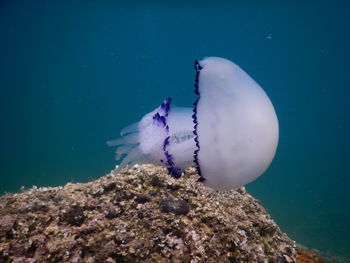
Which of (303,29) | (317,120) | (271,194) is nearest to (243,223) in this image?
(271,194)

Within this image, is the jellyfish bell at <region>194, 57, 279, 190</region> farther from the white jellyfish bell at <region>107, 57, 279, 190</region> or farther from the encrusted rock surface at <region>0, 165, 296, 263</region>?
the encrusted rock surface at <region>0, 165, 296, 263</region>

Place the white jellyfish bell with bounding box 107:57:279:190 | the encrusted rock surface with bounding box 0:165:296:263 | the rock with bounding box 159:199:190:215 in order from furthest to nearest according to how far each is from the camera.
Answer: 1. the rock with bounding box 159:199:190:215
2. the encrusted rock surface with bounding box 0:165:296:263
3. the white jellyfish bell with bounding box 107:57:279:190

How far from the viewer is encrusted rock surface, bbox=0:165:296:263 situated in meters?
2.93

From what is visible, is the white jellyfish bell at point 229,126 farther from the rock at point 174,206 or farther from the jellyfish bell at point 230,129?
the rock at point 174,206

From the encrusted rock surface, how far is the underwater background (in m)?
14.6

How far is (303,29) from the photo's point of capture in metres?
51.5

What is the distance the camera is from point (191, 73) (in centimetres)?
9112

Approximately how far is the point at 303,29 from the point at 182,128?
186 ft

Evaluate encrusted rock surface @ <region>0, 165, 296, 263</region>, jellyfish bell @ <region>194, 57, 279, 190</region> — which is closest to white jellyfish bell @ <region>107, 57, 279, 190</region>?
jellyfish bell @ <region>194, 57, 279, 190</region>

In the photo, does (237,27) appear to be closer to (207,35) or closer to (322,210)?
(207,35)

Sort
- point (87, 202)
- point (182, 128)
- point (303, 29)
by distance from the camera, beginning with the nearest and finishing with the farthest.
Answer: point (182, 128) < point (87, 202) < point (303, 29)

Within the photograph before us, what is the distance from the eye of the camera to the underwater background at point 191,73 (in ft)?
108

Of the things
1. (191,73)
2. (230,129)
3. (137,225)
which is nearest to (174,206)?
(137,225)

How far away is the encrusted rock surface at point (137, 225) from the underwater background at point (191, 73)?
47.9 feet
